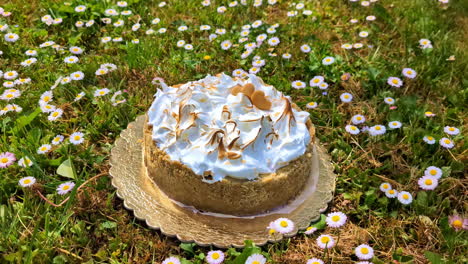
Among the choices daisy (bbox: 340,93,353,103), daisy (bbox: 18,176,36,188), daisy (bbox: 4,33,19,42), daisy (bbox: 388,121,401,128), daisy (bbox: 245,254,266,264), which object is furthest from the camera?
daisy (bbox: 4,33,19,42)

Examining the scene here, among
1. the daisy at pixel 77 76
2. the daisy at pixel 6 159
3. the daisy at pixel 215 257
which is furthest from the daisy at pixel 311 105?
the daisy at pixel 6 159

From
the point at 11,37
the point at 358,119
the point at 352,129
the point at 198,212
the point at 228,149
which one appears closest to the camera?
the point at 228,149

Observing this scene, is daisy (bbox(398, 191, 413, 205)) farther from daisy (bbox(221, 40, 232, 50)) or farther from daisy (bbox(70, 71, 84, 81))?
daisy (bbox(70, 71, 84, 81))

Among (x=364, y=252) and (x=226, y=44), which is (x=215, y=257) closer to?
(x=364, y=252)

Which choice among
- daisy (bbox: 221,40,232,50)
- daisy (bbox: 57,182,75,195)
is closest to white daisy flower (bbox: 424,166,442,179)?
daisy (bbox: 221,40,232,50)

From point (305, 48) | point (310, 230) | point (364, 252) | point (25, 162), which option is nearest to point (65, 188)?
point (25, 162)
